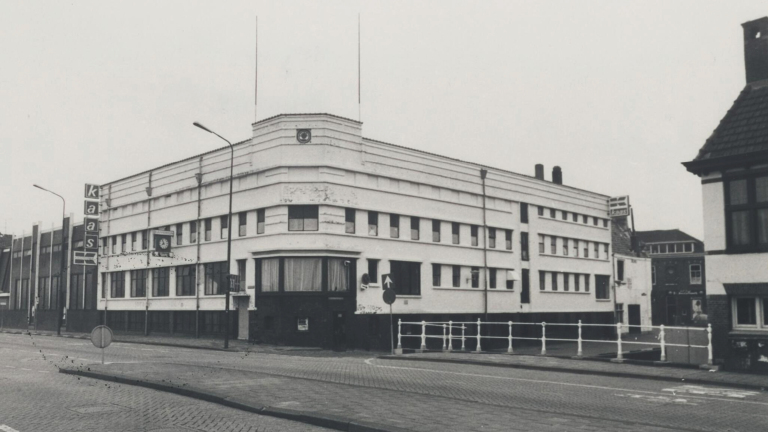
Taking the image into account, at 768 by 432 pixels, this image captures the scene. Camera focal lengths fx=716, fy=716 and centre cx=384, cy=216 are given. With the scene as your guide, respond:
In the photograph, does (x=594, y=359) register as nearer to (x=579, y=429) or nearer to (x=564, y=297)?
(x=579, y=429)

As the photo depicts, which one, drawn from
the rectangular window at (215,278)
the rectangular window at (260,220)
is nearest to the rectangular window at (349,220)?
the rectangular window at (260,220)

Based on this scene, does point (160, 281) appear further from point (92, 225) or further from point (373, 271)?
point (373, 271)

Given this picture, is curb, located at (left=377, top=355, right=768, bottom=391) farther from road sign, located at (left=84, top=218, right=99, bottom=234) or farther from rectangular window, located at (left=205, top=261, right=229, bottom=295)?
road sign, located at (left=84, top=218, right=99, bottom=234)

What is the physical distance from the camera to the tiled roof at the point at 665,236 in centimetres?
8677

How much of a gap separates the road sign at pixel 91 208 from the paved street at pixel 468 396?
29.9m

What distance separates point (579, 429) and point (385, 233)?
1091 inches

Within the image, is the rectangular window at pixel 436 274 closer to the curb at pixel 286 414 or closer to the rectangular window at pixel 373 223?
the rectangular window at pixel 373 223

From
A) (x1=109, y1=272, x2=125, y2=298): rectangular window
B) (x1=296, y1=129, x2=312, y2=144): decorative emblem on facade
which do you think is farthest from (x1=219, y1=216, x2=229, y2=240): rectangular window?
(x1=109, y1=272, x2=125, y2=298): rectangular window

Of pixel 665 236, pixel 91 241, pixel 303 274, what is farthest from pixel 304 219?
pixel 665 236

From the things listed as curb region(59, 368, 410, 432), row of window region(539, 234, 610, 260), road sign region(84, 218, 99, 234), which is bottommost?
curb region(59, 368, 410, 432)

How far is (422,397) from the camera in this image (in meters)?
13.2

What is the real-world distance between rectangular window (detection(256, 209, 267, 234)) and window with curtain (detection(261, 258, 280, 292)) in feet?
5.89

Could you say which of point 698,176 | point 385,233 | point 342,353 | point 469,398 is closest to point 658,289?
point 385,233

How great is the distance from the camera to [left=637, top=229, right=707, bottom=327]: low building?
81.8 meters
